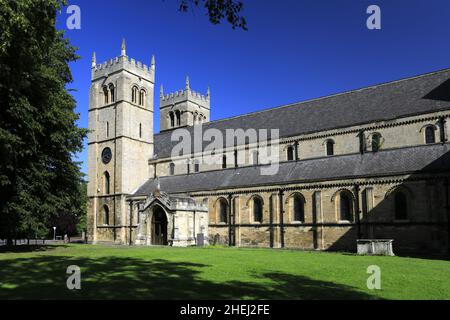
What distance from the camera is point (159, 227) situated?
39250 mm

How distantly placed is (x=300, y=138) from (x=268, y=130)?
471cm

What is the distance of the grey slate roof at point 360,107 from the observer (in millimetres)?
32594

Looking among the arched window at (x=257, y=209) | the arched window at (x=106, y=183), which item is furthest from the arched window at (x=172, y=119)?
the arched window at (x=257, y=209)

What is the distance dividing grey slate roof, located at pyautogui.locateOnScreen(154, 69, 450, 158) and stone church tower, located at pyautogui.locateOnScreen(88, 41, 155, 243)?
1210 centimetres

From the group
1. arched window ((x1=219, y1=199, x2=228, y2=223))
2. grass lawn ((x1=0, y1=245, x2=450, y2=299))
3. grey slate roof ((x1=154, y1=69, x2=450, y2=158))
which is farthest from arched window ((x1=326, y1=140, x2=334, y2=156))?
grass lawn ((x1=0, y1=245, x2=450, y2=299))

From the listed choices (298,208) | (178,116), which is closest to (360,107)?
(298,208)

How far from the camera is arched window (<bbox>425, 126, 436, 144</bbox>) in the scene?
30.8m

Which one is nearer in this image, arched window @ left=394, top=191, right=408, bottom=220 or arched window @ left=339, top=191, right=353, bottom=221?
arched window @ left=394, top=191, right=408, bottom=220

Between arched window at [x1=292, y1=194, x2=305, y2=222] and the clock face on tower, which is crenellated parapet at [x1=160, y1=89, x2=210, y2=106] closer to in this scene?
the clock face on tower

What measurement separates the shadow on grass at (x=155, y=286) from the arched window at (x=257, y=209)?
20.6 m

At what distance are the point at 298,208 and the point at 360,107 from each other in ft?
36.3

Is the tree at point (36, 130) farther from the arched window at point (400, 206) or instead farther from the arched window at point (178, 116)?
the arched window at point (178, 116)
